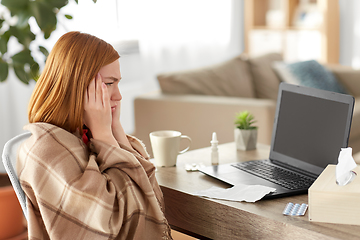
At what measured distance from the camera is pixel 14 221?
6.55 ft

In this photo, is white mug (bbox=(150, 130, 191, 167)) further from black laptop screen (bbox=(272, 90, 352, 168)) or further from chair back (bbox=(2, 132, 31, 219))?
chair back (bbox=(2, 132, 31, 219))

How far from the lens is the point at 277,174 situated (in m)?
1.27

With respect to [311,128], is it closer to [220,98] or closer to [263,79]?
[220,98]

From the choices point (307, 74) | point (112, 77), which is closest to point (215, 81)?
point (307, 74)

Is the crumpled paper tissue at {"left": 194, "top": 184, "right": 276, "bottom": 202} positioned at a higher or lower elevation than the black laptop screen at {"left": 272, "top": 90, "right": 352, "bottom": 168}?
lower

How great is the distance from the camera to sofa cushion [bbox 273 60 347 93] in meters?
3.18

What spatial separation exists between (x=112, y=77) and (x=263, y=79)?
90.1 inches

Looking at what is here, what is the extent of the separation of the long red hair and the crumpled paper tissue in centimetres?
37

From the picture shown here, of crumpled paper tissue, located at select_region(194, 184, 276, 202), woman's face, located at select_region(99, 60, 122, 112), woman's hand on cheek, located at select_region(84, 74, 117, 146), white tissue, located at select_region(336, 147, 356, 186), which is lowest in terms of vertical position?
crumpled paper tissue, located at select_region(194, 184, 276, 202)

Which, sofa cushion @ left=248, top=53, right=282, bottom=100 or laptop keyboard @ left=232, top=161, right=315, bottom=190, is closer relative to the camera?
laptop keyboard @ left=232, top=161, right=315, bottom=190

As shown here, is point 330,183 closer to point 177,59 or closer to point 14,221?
point 14,221

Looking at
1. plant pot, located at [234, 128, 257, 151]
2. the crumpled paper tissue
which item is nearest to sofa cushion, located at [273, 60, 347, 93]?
plant pot, located at [234, 128, 257, 151]

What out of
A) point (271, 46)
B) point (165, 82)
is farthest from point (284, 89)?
point (271, 46)

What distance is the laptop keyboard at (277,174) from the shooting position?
117cm
